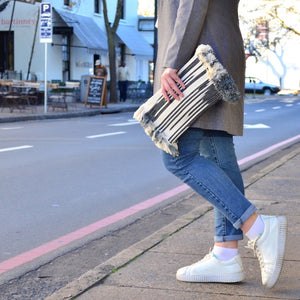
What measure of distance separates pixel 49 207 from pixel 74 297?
331 centimetres

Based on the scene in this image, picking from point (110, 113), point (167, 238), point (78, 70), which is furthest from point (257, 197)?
point (78, 70)

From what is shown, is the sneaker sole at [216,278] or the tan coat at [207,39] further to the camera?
the sneaker sole at [216,278]

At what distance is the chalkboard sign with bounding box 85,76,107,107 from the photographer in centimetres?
2461

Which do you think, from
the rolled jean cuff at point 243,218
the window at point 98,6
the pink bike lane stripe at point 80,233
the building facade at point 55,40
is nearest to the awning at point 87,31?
the building facade at point 55,40

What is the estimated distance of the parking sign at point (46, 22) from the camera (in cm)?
2067

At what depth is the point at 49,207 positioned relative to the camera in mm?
6645

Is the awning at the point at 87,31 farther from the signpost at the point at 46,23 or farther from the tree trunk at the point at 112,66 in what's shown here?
the signpost at the point at 46,23

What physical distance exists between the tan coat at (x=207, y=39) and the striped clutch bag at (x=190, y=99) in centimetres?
7

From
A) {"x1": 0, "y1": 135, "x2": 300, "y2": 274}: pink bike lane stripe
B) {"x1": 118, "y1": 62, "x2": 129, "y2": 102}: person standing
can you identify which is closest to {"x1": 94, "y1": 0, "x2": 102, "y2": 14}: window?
{"x1": 118, "y1": 62, "x2": 129, "y2": 102}: person standing

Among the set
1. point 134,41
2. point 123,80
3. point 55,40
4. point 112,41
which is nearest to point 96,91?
point 112,41

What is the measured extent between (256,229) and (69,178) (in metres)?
5.11

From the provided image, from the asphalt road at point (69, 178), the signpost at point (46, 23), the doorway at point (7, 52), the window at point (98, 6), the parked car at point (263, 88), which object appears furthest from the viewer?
the parked car at point (263, 88)

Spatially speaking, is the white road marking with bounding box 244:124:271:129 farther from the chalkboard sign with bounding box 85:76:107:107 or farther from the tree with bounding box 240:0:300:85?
the tree with bounding box 240:0:300:85

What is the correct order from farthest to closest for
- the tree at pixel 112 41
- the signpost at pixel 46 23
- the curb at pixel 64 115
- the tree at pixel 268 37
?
the tree at pixel 268 37, the tree at pixel 112 41, the signpost at pixel 46 23, the curb at pixel 64 115
